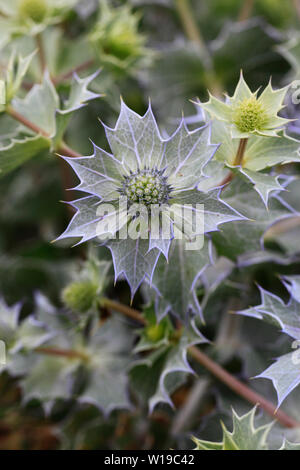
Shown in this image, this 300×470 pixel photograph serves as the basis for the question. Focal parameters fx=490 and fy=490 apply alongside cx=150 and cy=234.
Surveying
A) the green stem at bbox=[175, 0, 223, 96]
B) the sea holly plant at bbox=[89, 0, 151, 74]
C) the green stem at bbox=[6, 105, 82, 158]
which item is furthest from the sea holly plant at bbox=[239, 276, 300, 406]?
the green stem at bbox=[175, 0, 223, 96]

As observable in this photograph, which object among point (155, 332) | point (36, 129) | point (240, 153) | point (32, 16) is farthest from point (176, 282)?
point (32, 16)

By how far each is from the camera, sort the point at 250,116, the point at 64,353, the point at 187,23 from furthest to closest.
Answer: the point at 187,23 → the point at 64,353 → the point at 250,116

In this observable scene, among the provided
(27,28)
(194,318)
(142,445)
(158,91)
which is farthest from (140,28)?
(142,445)

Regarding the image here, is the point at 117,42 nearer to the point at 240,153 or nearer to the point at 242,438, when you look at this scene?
the point at 240,153

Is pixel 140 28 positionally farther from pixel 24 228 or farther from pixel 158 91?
pixel 24 228

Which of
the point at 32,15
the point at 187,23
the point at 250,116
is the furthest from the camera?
the point at 187,23

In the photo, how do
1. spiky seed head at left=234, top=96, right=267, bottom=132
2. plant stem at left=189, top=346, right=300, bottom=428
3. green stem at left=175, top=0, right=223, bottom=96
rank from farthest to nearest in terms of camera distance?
green stem at left=175, top=0, right=223, bottom=96 < plant stem at left=189, top=346, right=300, bottom=428 < spiky seed head at left=234, top=96, right=267, bottom=132

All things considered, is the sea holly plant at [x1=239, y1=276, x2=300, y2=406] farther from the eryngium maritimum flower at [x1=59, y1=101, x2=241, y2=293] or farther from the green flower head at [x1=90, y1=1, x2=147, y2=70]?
the green flower head at [x1=90, y1=1, x2=147, y2=70]
